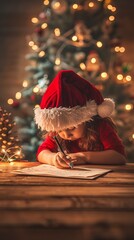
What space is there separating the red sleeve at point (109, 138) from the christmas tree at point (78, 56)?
67.4 inches

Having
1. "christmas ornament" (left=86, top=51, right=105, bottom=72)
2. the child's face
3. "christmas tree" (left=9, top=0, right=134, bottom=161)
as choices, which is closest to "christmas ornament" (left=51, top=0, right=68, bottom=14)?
"christmas tree" (left=9, top=0, right=134, bottom=161)

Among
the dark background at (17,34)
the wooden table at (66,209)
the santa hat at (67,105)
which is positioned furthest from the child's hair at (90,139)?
the dark background at (17,34)

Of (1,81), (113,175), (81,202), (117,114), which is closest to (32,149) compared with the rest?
(117,114)

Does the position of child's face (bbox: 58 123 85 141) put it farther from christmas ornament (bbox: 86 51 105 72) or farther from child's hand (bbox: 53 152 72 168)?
christmas ornament (bbox: 86 51 105 72)

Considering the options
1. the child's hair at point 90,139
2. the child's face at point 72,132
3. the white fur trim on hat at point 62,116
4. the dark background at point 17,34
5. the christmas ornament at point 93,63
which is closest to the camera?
the white fur trim on hat at point 62,116

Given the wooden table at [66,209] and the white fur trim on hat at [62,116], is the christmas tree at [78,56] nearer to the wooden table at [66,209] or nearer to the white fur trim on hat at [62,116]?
the white fur trim on hat at [62,116]

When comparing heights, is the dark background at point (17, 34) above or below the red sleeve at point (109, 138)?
above

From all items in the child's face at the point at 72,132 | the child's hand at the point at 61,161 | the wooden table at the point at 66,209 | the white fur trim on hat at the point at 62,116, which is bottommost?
the wooden table at the point at 66,209

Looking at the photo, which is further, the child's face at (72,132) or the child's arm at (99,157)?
the child's face at (72,132)

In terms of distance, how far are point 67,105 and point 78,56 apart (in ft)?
6.70

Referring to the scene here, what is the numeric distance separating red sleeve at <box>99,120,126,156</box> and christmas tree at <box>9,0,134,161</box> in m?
1.71

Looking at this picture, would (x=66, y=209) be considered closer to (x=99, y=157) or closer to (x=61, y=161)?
(x=61, y=161)

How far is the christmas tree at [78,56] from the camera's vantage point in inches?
132

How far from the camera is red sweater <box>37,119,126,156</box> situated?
1.50 m
